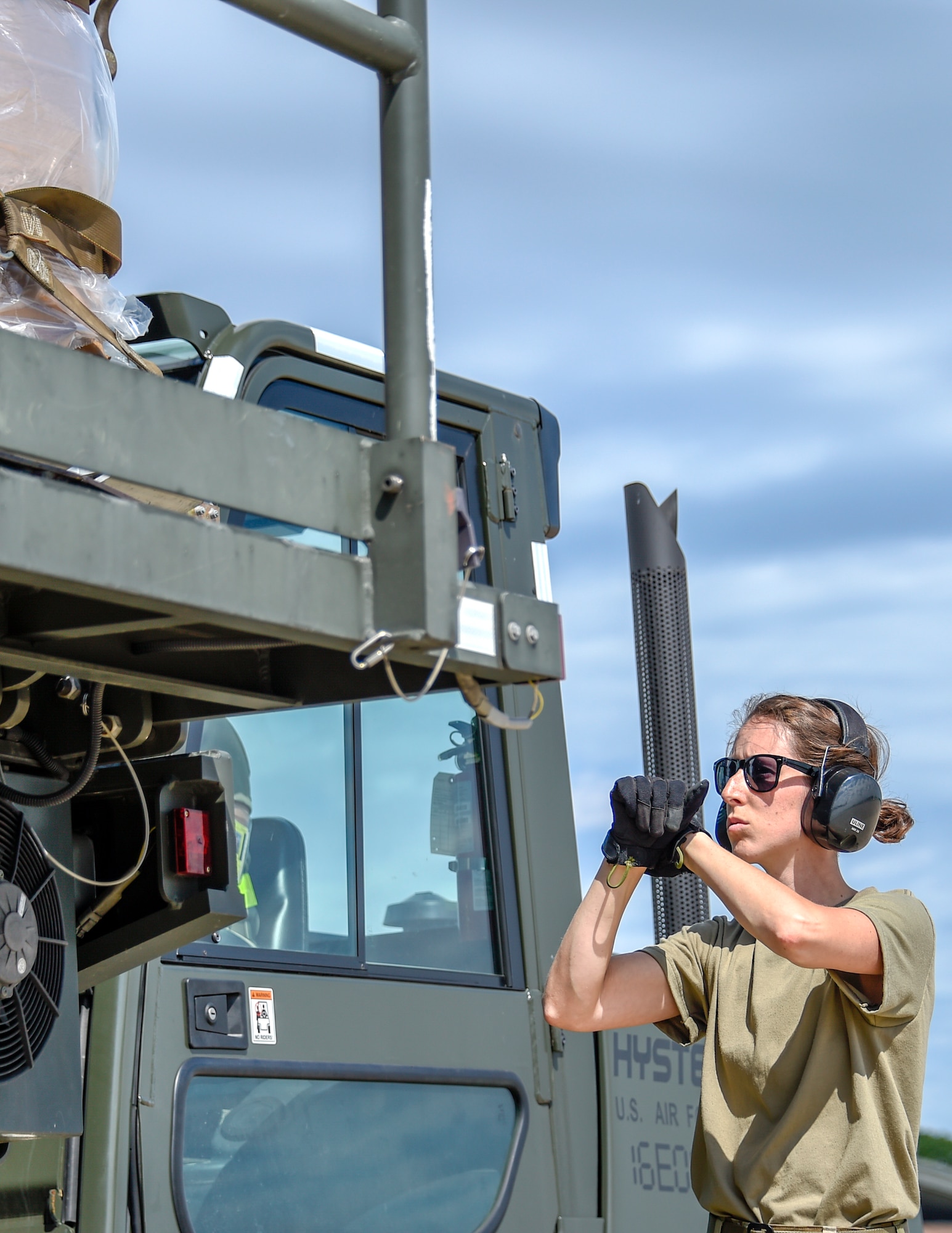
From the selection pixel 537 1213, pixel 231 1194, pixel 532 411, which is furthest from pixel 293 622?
pixel 532 411

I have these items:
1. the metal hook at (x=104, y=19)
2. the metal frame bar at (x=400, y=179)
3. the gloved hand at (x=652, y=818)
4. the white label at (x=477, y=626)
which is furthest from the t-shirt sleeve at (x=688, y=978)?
the metal hook at (x=104, y=19)

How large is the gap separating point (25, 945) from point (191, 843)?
410mm

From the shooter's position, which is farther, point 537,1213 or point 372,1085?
point 537,1213

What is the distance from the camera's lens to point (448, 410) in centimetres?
363

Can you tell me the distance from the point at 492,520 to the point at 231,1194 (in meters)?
1.57

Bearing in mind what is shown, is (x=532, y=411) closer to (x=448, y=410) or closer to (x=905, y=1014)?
(x=448, y=410)

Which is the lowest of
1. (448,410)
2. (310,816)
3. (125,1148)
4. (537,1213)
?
(537,1213)

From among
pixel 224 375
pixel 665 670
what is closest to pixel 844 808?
pixel 224 375

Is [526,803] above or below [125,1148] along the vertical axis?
above

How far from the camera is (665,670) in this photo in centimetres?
416

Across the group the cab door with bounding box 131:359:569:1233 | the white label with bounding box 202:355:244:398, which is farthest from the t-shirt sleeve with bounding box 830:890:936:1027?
the white label with bounding box 202:355:244:398

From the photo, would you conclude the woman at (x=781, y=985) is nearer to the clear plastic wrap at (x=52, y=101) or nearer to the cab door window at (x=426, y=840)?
the cab door window at (x=426, y=840)

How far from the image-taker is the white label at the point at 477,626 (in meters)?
1.61

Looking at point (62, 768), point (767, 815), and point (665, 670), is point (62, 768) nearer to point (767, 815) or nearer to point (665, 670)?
point (767, 815)
